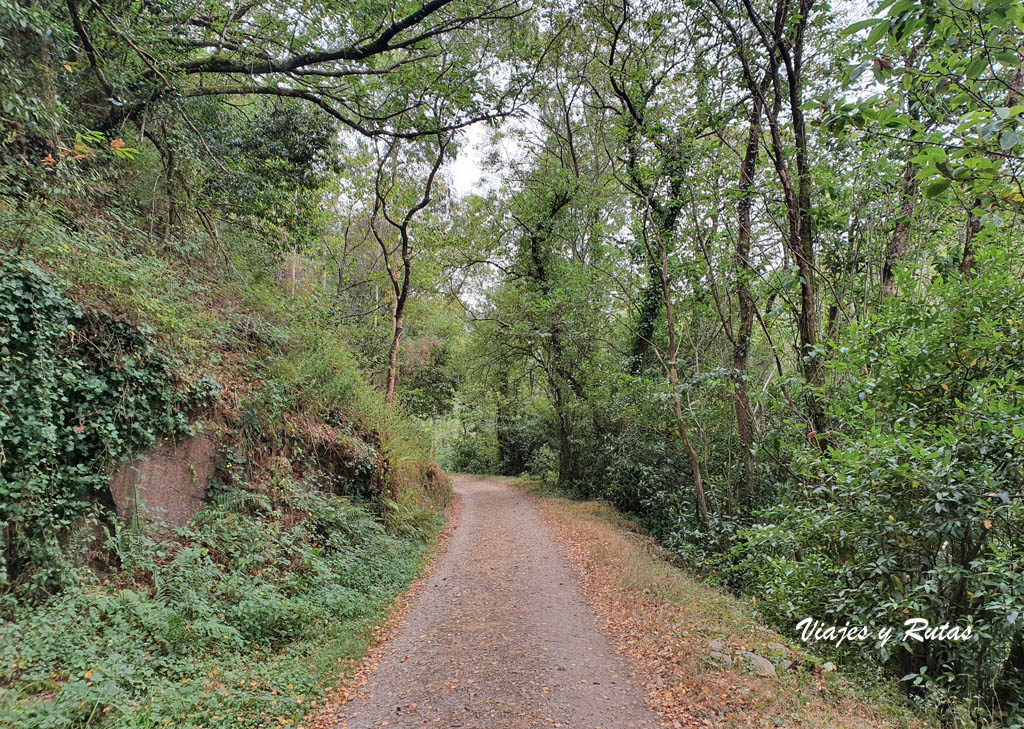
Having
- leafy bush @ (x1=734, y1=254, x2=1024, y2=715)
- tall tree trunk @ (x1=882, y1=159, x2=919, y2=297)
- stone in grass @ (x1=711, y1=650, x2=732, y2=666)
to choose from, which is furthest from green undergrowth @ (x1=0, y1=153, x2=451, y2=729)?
tall tree trunk @ (x1=882, y1=159, x2=919, y2=297)

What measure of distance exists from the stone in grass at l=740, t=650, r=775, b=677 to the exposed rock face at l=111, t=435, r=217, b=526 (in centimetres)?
638

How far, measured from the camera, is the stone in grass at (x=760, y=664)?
430cm

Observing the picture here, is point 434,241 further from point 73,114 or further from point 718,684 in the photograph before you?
point 718,684

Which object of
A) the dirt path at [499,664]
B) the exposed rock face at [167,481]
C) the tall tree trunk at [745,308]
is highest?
the tall tree trunk at [745,308]

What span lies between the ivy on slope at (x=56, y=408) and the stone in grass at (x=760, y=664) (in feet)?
21.1

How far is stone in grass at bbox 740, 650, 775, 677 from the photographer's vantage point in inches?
169

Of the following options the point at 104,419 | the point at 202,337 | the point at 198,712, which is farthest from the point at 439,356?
the point at 198,712

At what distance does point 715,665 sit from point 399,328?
1077 cm

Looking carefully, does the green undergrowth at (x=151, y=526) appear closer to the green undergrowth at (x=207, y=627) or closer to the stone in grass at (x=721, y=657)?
the green undergrowth at (x=207, y=627)

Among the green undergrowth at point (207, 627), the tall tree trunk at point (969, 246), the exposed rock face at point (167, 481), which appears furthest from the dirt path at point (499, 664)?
the tall tree trunk at point (969, 246)

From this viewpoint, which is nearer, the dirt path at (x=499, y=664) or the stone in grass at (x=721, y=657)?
the dirt path at (x=499, y=664)

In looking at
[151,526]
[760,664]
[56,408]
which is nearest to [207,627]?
[151,526]

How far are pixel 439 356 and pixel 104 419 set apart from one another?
18301 millimetres

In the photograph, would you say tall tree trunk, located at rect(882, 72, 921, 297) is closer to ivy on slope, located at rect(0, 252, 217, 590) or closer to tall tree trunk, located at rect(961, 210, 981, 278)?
tall tree trunk, located at rect(961, 210, 981, 278)
